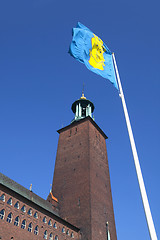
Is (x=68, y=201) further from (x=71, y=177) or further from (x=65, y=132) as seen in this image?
(x=65, y=132)

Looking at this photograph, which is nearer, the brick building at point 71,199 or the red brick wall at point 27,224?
the red brick wall at point 27,224

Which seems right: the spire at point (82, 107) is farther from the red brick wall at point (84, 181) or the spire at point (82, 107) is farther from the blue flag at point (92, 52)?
the blue flag at point (92, 52)

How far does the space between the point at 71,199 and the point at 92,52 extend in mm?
23610

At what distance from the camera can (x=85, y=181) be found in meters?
32.3

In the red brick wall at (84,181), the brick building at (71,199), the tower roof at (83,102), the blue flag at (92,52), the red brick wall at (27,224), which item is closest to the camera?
the blue flag at (92,52)

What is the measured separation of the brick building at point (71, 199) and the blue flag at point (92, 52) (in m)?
15.3

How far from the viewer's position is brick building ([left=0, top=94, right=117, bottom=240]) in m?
22.1

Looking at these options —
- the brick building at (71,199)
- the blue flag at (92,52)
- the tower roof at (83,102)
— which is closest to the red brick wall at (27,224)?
the brick building at (71,199)

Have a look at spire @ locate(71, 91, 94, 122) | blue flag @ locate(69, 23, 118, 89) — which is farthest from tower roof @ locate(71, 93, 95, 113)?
blue flag @ locate(69, 23, 118, 89)

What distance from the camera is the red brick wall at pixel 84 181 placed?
29.0 m

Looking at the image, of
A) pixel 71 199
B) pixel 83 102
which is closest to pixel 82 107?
pixel 83 102

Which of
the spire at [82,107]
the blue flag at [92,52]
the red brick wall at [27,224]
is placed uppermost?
the spire at [82,107]

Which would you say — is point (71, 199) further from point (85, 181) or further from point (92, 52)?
point (92, 52)

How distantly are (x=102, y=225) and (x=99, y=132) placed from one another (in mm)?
18614
